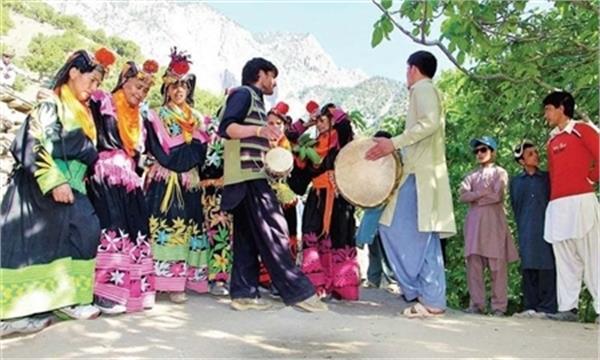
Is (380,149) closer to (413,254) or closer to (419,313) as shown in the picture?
(413,254)

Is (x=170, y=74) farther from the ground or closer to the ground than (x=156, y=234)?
farther from the ground

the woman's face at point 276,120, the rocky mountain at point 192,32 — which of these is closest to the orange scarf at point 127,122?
the woman's face at point 276,120

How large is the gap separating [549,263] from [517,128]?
2226 mm

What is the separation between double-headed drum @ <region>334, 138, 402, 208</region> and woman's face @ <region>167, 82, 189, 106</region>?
1.33 meters

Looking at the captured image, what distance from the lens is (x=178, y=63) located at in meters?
4.93

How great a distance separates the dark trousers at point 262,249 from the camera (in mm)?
4500

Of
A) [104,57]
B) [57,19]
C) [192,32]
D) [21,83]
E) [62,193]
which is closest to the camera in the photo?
[62,193]

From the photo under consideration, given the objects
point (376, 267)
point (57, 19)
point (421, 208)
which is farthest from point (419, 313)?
point (57, 19)

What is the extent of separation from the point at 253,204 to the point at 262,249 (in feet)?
1.08

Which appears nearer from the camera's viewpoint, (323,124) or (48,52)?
(323,124)

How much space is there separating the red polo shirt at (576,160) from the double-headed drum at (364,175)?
127cm

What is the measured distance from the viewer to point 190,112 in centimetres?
506

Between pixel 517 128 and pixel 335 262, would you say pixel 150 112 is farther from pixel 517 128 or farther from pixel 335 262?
pixel 517 128

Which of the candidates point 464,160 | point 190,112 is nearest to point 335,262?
point 190,112
